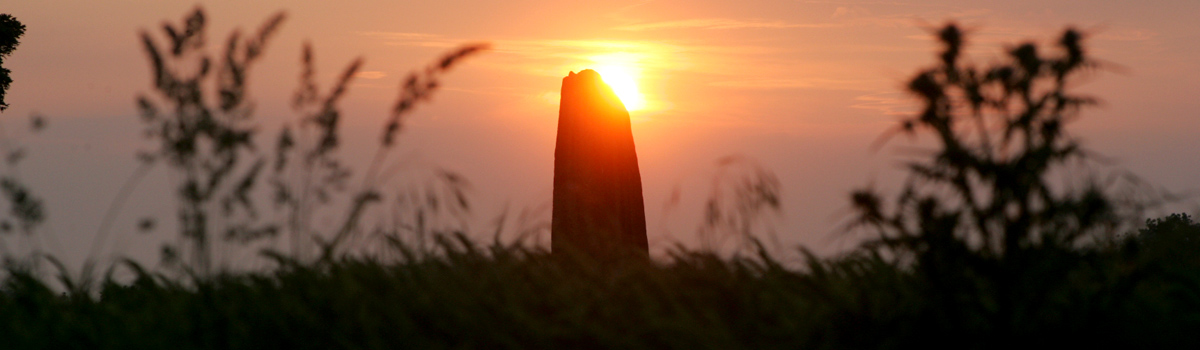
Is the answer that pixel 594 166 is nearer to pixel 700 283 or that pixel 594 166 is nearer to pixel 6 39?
pixel 700 283

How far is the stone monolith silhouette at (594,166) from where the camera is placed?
28.2ft

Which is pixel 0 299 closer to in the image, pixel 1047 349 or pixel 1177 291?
pixel 1047 349

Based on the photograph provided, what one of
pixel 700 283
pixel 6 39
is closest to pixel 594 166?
pixel 700 283

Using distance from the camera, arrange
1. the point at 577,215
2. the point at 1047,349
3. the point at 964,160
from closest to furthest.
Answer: the point at 964,160 → the point at 1047,349 → the point at 577,215

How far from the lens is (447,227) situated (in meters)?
4.82

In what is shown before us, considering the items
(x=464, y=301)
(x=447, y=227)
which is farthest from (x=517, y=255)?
(x=464, y=301)

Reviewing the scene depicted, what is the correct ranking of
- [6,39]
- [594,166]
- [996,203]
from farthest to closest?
[6,39] → [594,166] → [996,203]

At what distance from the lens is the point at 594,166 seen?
8.77 meters

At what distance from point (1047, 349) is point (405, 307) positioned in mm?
2606

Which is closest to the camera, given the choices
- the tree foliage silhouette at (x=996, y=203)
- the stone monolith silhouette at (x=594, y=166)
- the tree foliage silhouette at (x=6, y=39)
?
the tree foliage silhouette at (x=996, y=203)

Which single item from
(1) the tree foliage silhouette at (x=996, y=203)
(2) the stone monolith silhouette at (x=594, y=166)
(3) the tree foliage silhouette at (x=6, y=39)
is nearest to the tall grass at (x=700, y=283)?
(1) the tree foliage silhouette at (x=996, y=203)

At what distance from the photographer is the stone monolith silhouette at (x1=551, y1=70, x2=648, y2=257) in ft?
28.2

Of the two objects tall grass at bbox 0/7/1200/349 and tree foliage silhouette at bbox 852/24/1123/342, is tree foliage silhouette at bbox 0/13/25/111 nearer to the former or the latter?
tall grass at bbox 0/7/1200/349

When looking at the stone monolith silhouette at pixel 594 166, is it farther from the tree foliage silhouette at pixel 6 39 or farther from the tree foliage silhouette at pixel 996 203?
the tree foliage silhouette at pixel 6 39
